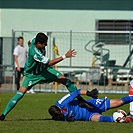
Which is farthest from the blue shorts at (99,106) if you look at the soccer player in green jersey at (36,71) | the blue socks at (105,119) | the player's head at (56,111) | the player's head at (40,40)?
the player's head at (40,40)

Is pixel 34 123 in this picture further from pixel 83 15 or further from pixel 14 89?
pixel 83 15

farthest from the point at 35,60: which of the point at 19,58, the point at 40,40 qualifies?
the point at 19,58

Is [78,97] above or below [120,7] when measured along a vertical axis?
below

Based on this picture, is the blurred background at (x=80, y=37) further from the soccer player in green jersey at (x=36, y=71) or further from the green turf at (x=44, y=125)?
the soccer player in green jersey at (x=36, y=71)

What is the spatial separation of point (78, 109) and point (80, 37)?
11.2 m

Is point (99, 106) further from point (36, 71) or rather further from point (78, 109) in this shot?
point (36, 71)

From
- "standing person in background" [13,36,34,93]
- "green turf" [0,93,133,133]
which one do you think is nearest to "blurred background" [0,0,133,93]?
"standing person in background" [13,36,34,93]

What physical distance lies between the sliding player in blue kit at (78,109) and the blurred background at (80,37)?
8639mm

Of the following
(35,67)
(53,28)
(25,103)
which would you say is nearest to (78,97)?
(35,67)

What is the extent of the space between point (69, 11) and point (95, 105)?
12940mm

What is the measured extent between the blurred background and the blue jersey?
8631mm

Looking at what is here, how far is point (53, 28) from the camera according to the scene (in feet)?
82.8

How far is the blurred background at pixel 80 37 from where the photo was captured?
21938 millimetres

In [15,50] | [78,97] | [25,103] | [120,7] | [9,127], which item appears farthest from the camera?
[120,7]
